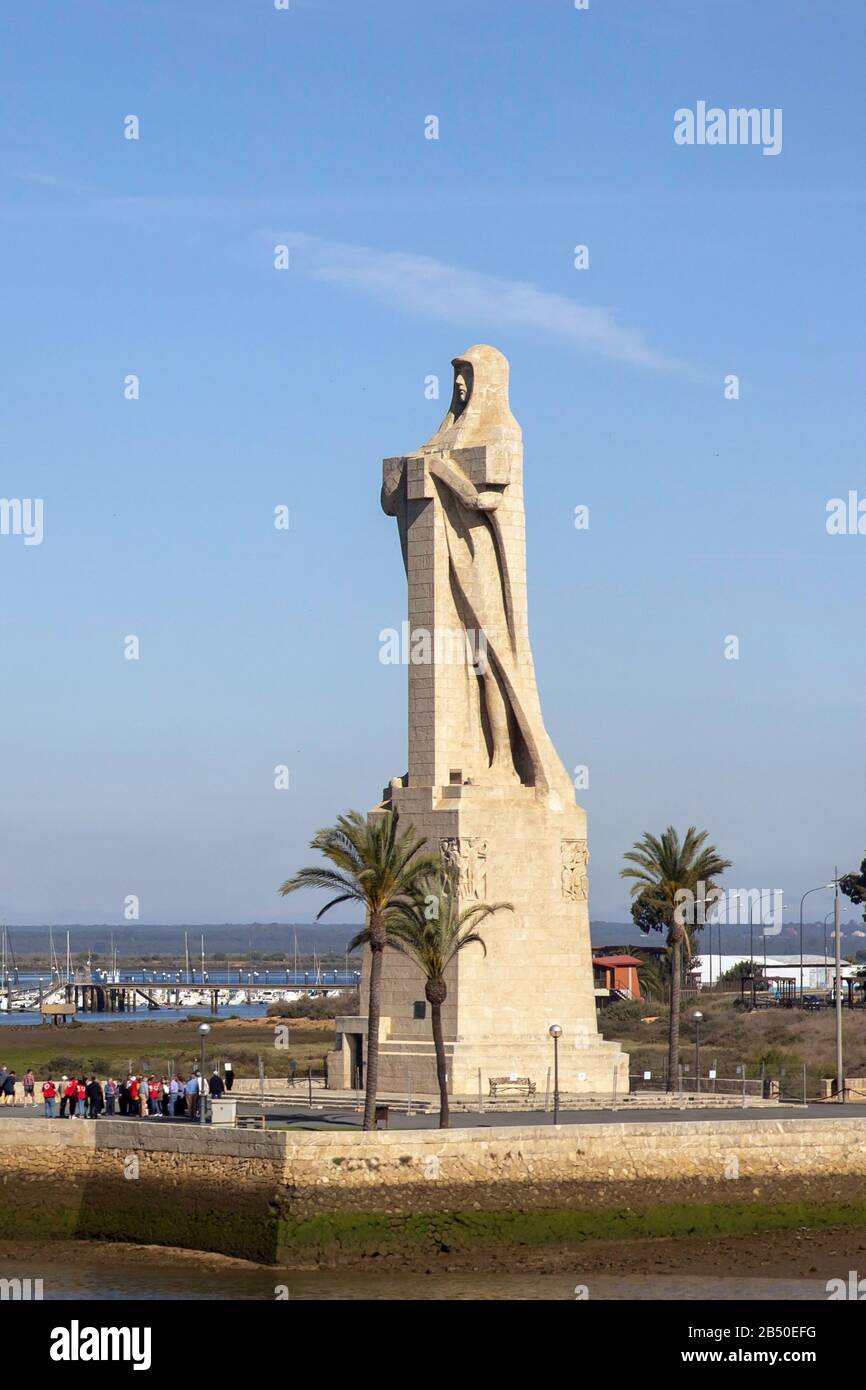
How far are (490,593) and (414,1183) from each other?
14.0m

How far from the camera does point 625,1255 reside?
1379 inches

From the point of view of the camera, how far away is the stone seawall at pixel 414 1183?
113 feet

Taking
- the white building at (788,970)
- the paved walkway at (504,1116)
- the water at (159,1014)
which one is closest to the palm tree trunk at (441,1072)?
the paved walkway at (504,1116)

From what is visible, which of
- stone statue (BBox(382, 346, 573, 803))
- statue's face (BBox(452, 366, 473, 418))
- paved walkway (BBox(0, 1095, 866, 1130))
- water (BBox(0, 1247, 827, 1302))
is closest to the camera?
water (BBox(0, 1247, 827, 1302))

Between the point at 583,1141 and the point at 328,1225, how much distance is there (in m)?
4.28

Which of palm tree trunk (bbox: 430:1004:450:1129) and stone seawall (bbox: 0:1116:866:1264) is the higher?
palm tree trunk (bbox: 430:1004:450:1129)

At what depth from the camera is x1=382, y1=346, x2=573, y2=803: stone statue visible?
1773 inches

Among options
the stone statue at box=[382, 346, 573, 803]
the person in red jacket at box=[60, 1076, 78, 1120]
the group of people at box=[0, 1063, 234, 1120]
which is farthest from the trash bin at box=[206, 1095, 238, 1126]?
the stone statue at box=[382, 346, 573, 803]

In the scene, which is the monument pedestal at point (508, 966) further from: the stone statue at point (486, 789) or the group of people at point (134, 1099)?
the group of people at point (134, 1099)

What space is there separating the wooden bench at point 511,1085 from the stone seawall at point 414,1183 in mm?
5406

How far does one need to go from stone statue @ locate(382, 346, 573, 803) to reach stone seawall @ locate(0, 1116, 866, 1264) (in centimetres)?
974

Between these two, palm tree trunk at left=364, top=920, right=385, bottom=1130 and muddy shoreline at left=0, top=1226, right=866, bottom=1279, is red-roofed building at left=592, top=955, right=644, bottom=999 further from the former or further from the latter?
muddy shoreline at left=0, top=1226, right=866, bottom=1279

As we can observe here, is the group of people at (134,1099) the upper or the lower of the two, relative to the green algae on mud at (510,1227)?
upper

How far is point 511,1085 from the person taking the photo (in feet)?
140
